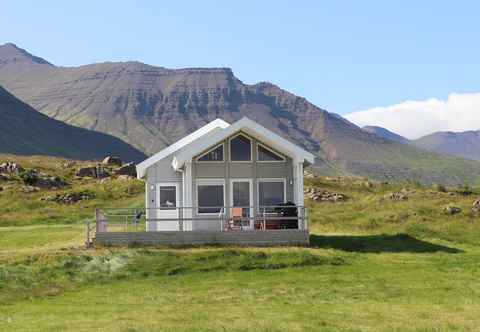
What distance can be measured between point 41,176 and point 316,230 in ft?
132

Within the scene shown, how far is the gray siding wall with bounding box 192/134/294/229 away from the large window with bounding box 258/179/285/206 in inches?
7.4

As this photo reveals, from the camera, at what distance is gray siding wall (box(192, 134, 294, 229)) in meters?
32.4

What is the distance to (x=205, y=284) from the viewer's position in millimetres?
21938

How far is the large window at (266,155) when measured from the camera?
32.7 meters

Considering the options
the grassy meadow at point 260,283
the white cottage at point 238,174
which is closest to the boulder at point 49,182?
the grassy meadow at point 260,283

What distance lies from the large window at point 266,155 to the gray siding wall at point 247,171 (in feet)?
0.52

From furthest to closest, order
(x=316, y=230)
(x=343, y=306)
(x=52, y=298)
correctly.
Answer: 1. (x=316, y=230)
2. (x=52, y=298)
3. (x=343, y=306)

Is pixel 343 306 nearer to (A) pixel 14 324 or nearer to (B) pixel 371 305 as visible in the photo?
(B) pixel 371 305

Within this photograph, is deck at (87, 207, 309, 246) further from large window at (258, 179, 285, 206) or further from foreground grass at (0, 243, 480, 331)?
large window at (258, 179, 285, 206)

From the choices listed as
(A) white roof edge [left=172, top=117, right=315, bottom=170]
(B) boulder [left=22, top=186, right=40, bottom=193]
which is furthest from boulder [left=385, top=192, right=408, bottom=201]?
(B) boulder [left=22, top=186, right=40, bottom=193]

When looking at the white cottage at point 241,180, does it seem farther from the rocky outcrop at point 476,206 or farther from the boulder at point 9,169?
the boulder at point 9,169

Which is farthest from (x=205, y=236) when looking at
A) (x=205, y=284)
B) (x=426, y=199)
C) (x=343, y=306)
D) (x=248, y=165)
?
(x=426, y=199)

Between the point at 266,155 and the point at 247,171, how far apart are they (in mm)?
1106

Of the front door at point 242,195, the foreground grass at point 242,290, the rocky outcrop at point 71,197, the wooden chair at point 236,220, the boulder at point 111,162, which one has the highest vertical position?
the boulder at point 111,162
